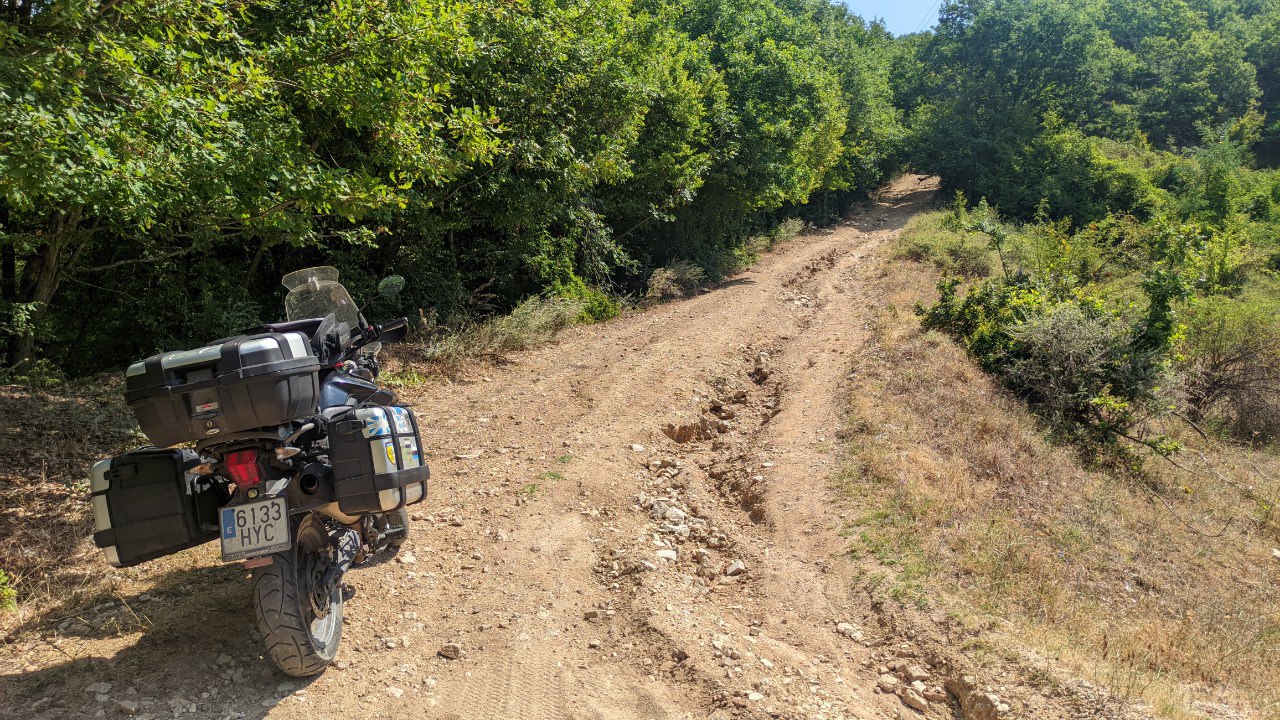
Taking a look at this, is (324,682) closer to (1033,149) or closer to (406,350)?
(406,350)

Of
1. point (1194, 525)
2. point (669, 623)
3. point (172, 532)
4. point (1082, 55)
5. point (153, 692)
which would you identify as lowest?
point (1194, 525)

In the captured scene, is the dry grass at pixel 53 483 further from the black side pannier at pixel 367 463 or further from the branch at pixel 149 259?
the black side pannier at pixel 367 463

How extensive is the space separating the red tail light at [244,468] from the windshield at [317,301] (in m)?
1.39

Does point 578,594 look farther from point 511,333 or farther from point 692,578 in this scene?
point 511,333

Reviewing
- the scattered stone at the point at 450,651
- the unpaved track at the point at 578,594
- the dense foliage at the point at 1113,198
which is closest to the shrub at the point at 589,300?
the unpaved track at the point at 578,594

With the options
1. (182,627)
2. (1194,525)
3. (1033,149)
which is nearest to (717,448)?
(182,627)

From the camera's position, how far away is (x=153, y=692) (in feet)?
11.3

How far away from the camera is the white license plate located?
330 cm

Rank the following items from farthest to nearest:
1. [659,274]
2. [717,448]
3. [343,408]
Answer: [659,274] < [717,448] < [343,408]

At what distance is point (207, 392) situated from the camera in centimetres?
315

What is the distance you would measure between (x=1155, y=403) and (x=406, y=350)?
426 inches

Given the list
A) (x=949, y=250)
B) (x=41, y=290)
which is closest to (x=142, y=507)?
(x=41, y=290)

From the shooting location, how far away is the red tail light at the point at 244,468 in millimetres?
3416

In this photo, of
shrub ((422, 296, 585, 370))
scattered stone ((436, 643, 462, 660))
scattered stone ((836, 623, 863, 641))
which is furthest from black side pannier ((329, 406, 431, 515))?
shrub ((422, 296, 585, 370))
